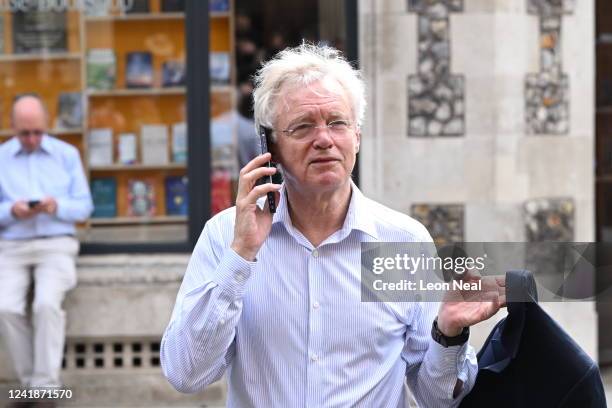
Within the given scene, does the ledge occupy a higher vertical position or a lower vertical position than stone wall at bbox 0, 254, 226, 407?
higher

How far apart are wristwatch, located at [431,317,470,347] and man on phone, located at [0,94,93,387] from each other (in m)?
4.26

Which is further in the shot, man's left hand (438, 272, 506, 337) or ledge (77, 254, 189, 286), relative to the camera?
ledge (77, 254, 189, 286)

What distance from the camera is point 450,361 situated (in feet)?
8.72

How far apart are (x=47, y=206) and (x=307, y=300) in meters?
4.18

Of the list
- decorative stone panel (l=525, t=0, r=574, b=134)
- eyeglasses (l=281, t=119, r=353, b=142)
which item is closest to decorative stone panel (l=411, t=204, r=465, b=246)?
decorative stone panel (l=525, t=0, r=574, b=134)

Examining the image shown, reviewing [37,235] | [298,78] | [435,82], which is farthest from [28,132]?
[298,78]

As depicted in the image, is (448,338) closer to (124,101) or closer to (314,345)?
(314,345)

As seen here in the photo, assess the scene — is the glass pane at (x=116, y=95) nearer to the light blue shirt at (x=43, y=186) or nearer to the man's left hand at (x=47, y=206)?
the light blue shirt at (x=43, y=186)

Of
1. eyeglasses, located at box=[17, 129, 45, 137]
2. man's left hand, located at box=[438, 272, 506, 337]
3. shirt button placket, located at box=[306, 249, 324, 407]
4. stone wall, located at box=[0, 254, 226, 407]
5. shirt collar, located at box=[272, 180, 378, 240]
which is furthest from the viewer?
stone wall, located at box=[0, 254, 226, 407]

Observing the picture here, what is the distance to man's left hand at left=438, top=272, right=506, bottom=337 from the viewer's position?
8.26 ft

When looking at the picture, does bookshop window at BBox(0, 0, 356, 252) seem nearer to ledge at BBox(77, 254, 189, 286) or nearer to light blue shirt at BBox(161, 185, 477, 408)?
ledge at BBox(77, 254, 189, 286)

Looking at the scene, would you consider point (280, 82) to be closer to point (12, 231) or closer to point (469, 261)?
point (469, 261)

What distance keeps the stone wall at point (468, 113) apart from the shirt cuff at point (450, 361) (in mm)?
4222

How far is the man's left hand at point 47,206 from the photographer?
661 cm
